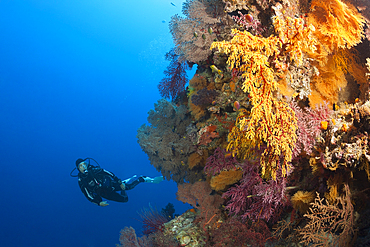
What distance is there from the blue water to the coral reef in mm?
25850

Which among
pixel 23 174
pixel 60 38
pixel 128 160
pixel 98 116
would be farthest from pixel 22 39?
pixel 128 160

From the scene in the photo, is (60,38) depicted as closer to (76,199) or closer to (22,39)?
(22,39)

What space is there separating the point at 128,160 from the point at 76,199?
15962 mm

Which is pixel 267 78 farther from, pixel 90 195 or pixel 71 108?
pixel 71 108

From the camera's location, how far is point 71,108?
47.3 meters

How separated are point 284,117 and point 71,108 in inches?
2130

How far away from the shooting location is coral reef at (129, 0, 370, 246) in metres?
2.25

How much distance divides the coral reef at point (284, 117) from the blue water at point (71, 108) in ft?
84.8

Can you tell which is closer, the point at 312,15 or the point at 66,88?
the point at 312,15

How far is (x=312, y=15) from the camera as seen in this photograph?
2859 millimetres

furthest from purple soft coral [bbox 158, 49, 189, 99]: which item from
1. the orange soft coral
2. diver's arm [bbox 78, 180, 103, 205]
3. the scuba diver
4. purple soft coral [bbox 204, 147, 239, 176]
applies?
diver's arm [bbox 78, 180, 103, 205]

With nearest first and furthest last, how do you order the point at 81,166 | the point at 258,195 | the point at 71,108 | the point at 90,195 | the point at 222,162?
the point at 258,195, the point at 222,162, the point at 90,195, the point at 81,166, the point at 71,108

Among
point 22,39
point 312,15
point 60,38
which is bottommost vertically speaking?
point 312,15

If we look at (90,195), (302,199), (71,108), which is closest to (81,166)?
(90,195)
